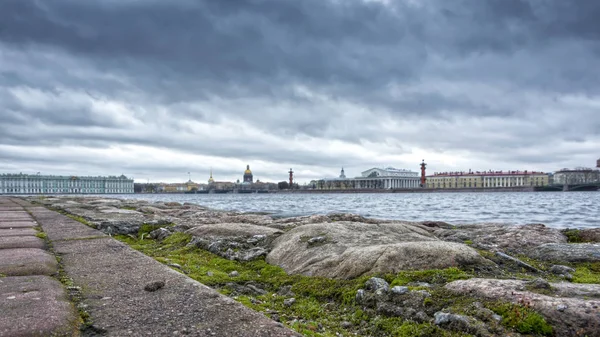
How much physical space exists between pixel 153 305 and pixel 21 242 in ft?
13.9

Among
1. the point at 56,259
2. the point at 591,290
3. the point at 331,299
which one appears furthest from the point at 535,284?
the point at 56,259

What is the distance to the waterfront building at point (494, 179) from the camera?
178 m

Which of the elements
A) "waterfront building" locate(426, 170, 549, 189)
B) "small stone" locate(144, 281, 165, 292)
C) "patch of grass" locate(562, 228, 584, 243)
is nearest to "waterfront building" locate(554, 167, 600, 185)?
"waterfront building" locate(426, 170, 549, 189)

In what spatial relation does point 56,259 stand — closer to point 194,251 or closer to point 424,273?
point 194,251

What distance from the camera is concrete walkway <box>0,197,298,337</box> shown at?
2582 mm

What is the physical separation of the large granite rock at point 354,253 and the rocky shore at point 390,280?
0.05ft

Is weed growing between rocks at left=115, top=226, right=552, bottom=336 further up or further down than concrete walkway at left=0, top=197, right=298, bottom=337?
further down

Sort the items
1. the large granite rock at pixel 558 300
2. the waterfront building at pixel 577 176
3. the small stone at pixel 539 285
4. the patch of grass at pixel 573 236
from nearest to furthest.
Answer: the large granite rock at pixel 558 300 → the small stone at pixel 539 285 → the patch of grass at pixel 573 236 → the waterfront building at pixel 577 176

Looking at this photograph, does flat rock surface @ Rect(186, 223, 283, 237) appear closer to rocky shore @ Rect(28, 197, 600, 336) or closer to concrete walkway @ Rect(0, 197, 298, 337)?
rocky shore @ Rect(28, 197, 600, 336)

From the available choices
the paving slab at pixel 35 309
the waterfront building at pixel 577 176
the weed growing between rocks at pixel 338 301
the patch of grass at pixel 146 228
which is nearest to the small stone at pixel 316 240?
the weed growing between rocks at pixel 338 301

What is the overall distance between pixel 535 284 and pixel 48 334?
4.04m

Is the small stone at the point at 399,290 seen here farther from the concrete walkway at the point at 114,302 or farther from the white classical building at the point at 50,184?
the white classical building at the point at 50,184

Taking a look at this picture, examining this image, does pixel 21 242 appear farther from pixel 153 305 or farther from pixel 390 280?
pixel 390 280

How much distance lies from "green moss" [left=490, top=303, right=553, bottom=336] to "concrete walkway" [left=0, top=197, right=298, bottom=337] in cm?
191
